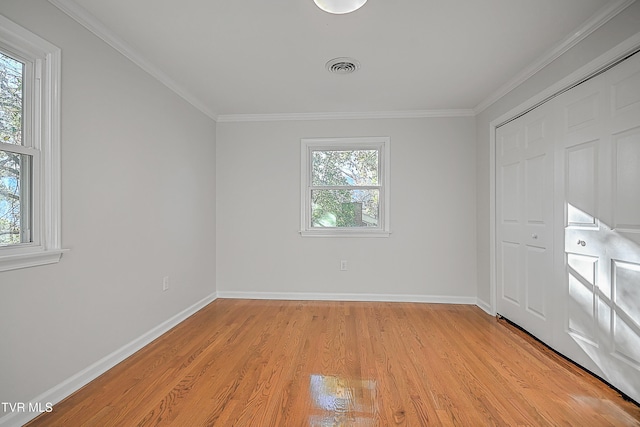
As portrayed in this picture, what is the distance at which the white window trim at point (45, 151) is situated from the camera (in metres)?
1.78

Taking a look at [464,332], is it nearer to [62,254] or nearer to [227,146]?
[62,254]

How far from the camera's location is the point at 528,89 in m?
2.88

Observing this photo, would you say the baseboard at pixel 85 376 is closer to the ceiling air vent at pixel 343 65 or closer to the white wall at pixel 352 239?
the white wall at pixel 352 239

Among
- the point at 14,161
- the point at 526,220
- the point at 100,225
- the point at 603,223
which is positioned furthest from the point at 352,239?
the point at 14,161

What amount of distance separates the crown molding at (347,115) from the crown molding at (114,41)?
0.80 m

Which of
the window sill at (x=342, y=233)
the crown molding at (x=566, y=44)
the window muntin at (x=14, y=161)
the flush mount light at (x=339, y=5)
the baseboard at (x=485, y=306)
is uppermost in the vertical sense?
the crown molding at (x=566, y=44)

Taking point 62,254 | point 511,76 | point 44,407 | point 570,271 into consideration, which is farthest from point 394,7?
point 44,407

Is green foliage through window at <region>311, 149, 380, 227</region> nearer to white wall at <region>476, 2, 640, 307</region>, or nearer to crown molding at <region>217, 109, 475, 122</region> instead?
crown molding at <region>217, 109, 475, 122</region>

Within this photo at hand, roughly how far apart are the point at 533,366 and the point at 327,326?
168 cm

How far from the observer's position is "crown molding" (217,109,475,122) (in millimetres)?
3951

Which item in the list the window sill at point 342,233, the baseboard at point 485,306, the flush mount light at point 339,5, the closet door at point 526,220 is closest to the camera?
the flush mount light at point 339,5

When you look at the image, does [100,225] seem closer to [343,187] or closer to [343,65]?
[343,65]

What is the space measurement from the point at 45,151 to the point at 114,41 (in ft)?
3.32

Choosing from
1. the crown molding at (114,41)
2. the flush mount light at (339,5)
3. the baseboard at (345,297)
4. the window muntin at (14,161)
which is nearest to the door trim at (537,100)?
the baseboard at (345,297)
